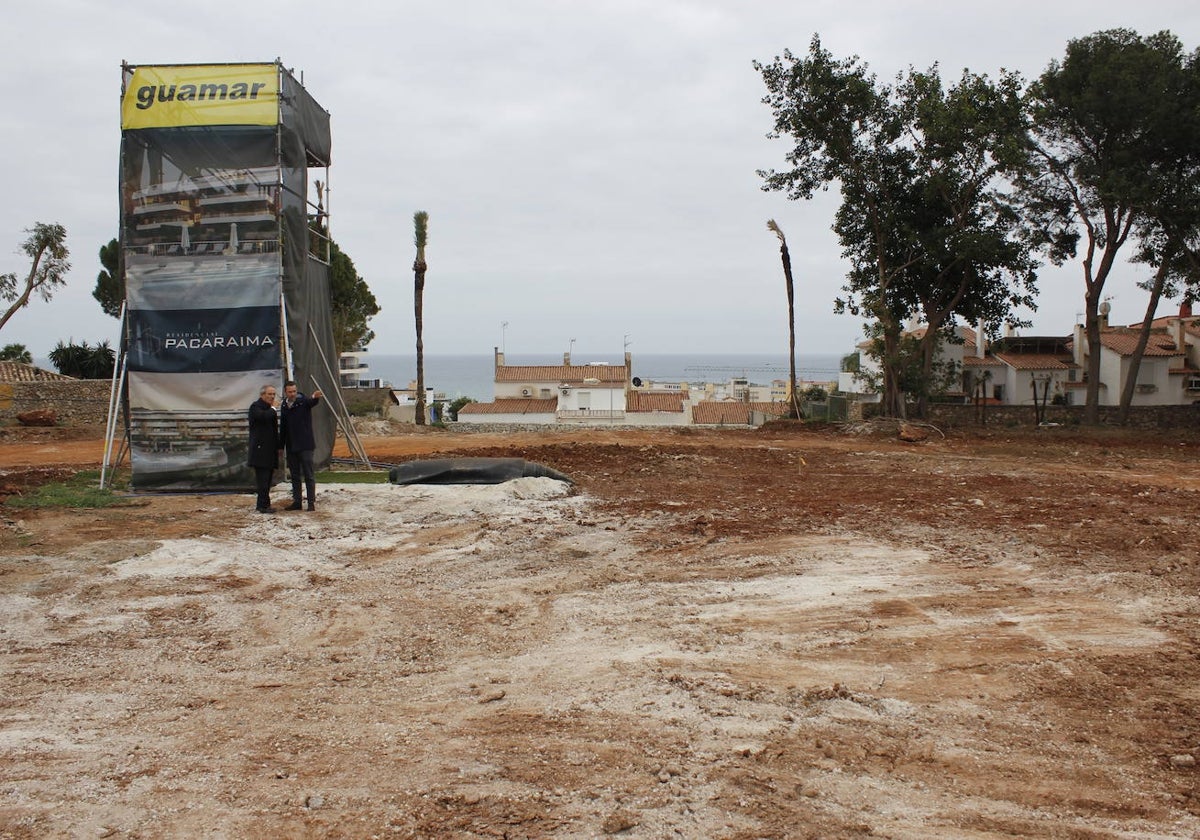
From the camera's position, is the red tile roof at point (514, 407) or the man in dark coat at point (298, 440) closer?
the man in dark coat at point (298, 440)

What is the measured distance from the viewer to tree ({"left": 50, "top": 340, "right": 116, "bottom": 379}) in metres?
37.0

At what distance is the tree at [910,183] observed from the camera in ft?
85.5

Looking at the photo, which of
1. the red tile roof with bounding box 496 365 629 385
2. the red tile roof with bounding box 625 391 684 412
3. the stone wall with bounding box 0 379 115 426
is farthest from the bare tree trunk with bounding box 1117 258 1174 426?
the red tile roof with bounding box 496 365 629 385

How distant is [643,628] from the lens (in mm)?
7156

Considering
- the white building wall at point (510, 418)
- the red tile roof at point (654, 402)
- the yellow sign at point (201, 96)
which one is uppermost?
the yellow sign at point (201, 96)

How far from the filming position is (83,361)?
37.2 meters

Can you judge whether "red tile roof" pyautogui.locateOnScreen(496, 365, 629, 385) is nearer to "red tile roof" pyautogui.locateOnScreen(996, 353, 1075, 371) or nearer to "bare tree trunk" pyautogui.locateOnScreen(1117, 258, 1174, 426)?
"red tile roof" pyautogui.locateOnScreen(996, 353, 1075, 371)

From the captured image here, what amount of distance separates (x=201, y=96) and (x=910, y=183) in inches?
826

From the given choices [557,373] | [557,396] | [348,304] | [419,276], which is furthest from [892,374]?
[557,373]

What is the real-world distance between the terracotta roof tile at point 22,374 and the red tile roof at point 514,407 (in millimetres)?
25767

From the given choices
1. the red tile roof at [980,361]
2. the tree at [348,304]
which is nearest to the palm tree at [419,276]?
the tree at [348,304]

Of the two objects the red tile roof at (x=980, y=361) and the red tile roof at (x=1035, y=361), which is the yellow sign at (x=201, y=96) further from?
the red tile roof at (x=1035, y=361)

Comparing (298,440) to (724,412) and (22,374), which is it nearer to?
(22,374)

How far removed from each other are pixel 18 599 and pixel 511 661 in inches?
167
